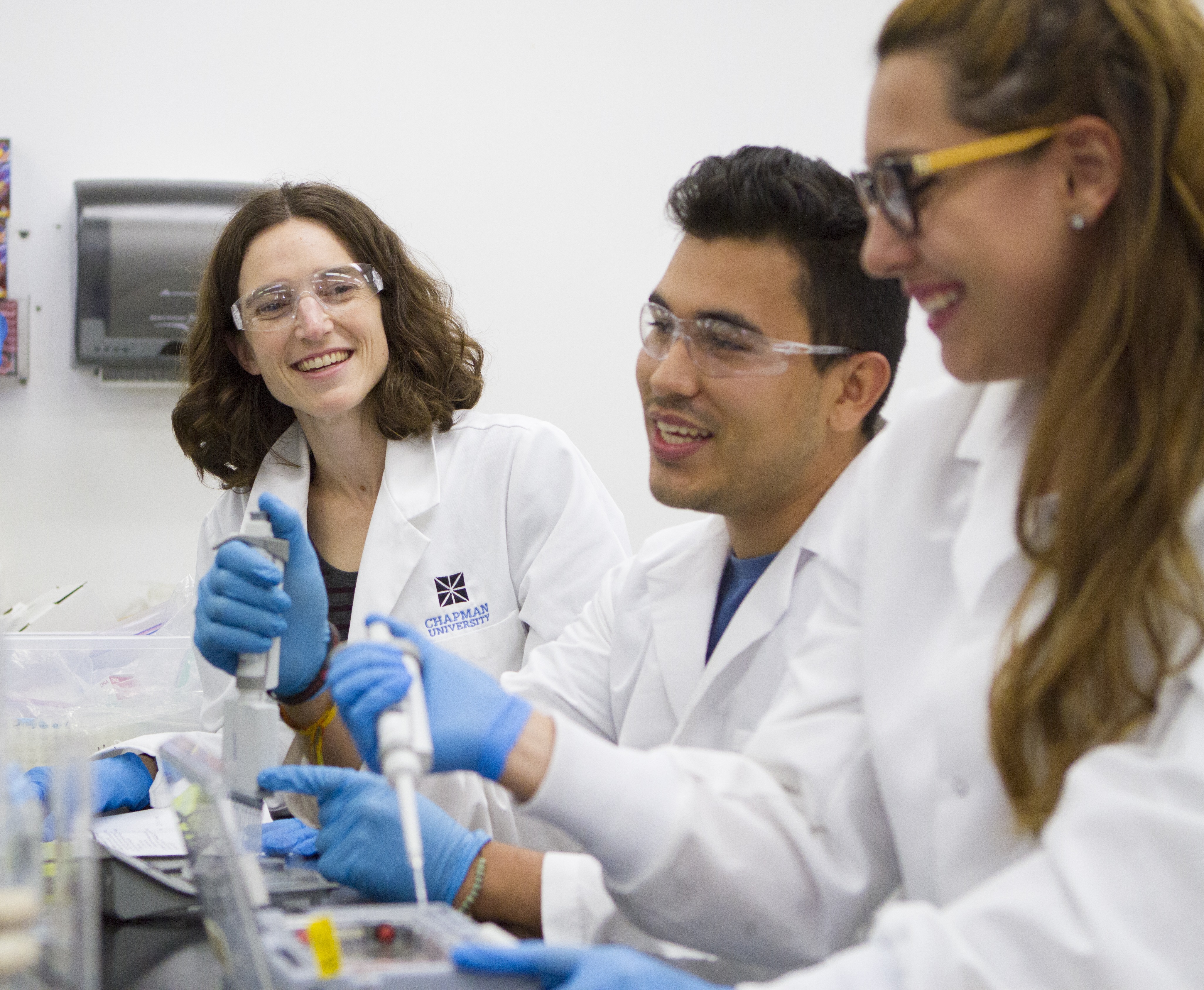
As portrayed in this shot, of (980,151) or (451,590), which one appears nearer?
(980,151)

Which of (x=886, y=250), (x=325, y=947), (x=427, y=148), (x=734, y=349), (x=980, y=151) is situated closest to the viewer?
(x=325, y=947)

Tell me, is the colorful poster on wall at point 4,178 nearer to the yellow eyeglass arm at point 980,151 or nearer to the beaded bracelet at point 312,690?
the beaded bracelet at point 312,690

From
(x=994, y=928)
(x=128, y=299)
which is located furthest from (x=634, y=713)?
(x=128, y=299)

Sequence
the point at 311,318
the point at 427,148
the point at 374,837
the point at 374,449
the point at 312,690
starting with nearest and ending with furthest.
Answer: the point at 374,837 < the point at 312,690 < the point at 311,318 < the point at 374,449 < the point at 427,148

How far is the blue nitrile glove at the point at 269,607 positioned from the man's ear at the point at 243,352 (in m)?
0.74

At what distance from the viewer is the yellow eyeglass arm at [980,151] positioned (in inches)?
34.3

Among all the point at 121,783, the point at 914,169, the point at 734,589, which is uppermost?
the point at 914,169

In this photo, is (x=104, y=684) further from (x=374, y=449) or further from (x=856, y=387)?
(x=856, y=387)

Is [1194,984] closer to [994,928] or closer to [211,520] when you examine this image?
[994,928]

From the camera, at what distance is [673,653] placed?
146 cm

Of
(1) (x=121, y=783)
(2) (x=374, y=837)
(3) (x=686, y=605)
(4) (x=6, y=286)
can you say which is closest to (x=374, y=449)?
(1) (x=121, y=783)

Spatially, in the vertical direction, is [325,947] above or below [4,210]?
below

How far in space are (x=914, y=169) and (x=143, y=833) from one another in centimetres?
120

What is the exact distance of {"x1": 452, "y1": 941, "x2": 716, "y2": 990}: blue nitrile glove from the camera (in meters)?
0.74
